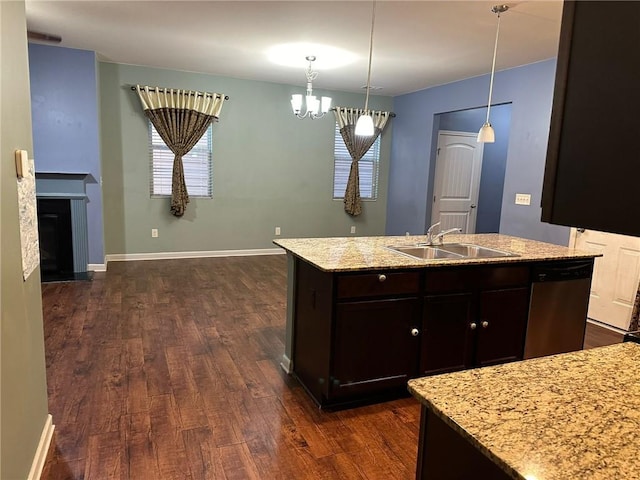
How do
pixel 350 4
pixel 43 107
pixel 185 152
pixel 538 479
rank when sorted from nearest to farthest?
pixel 538 479, pixel 350 4, pixel 43 107, pixel 185 152

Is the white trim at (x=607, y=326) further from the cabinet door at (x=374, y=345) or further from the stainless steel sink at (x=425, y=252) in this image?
the cabinet door at (x=374, y=345)

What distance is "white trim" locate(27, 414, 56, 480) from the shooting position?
1884 mm

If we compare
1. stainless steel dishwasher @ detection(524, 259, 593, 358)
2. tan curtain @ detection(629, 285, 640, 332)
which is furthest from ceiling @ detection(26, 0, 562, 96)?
tan curtain @ detection(629, 285, 640, 332)

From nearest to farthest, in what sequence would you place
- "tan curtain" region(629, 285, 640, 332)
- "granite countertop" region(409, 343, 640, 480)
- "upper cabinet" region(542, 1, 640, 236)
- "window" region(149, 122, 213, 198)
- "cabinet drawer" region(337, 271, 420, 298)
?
"upper cabinet" region(542, 1, 640, 236) < "granite countertop" region(409, 343, 640, 480) < "cabinet drawer" region(337, 271, 420, 298) < "tan curtain" region(629, 285, 640, 332) < "window" region(149, 122, 213, 198)

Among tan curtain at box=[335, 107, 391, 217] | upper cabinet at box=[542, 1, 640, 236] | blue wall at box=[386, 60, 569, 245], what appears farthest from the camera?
tan curtain at box=[335, 107, 391, 217]

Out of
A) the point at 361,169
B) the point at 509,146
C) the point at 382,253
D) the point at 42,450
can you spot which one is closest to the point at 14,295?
the point at 42,450

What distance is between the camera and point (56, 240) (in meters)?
5.14

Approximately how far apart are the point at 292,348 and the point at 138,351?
3.99ft

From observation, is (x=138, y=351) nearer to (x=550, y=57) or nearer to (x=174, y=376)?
(x=174, y=376)

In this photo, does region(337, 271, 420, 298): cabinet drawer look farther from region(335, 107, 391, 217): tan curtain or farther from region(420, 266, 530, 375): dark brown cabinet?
region(335, 107, 391, 217): tan curtain

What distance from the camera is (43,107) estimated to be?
16.2 feet

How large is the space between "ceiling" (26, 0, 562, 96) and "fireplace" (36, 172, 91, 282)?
5.03 feet

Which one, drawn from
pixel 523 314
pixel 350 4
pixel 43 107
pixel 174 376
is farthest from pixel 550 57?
pixel 43 107

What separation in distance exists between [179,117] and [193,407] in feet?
14.5
